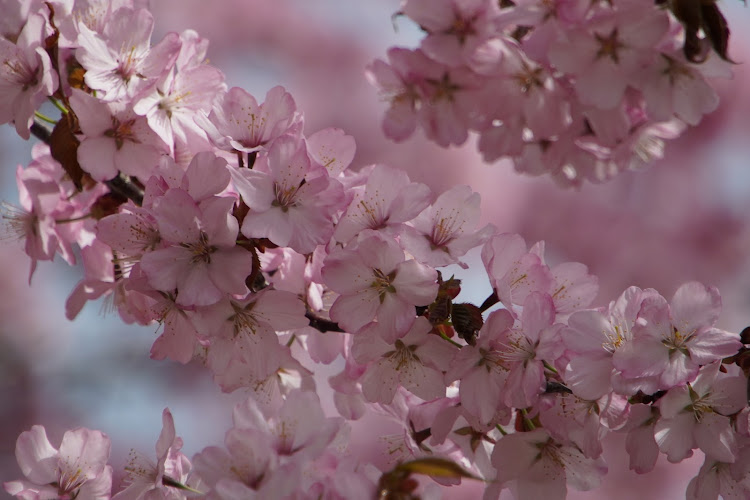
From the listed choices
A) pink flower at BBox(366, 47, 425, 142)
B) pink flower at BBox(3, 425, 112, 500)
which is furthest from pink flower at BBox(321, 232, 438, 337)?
pink flower at BBox(3, 425, 112, 500)

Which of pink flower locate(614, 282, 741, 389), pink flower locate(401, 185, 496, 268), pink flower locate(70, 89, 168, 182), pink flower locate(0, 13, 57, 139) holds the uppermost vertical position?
pink flower locate(0, 13, 57, 139)

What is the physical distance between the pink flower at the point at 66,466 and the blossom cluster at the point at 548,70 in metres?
0.55

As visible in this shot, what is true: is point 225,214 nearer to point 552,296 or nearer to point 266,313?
point 266,313

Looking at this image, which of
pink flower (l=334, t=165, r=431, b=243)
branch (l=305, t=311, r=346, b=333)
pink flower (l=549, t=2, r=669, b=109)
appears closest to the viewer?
pink flower (l=549, t=2, r=669, b=109)

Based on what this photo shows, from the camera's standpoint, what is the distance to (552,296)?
3.10 ft

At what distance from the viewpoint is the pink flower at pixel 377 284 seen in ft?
2.83

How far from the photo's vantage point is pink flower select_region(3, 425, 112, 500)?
969mm

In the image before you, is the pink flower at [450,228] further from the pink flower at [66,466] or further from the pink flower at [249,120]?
the pink flower at [66,466]

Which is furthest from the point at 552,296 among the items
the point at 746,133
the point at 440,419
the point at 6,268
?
the point at 6,268

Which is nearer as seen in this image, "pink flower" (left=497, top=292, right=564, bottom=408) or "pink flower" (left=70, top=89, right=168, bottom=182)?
"pink flower" (left=497, top=292, right=564, bottom=408)

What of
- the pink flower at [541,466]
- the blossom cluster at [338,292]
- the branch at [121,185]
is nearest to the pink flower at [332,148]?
the blossom cluster at [338,292]

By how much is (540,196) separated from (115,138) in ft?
9.40

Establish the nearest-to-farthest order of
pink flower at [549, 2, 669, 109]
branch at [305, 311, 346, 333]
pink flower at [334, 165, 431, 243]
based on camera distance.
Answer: pink flower at [549, 2, 669, 109], pink flower at [334, 165, 431, 243], branch at [305, 311, 346, 333]

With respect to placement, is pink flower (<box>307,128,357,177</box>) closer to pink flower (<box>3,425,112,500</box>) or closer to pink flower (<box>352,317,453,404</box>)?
pink flower (<box>352,317,453,404</box>)
